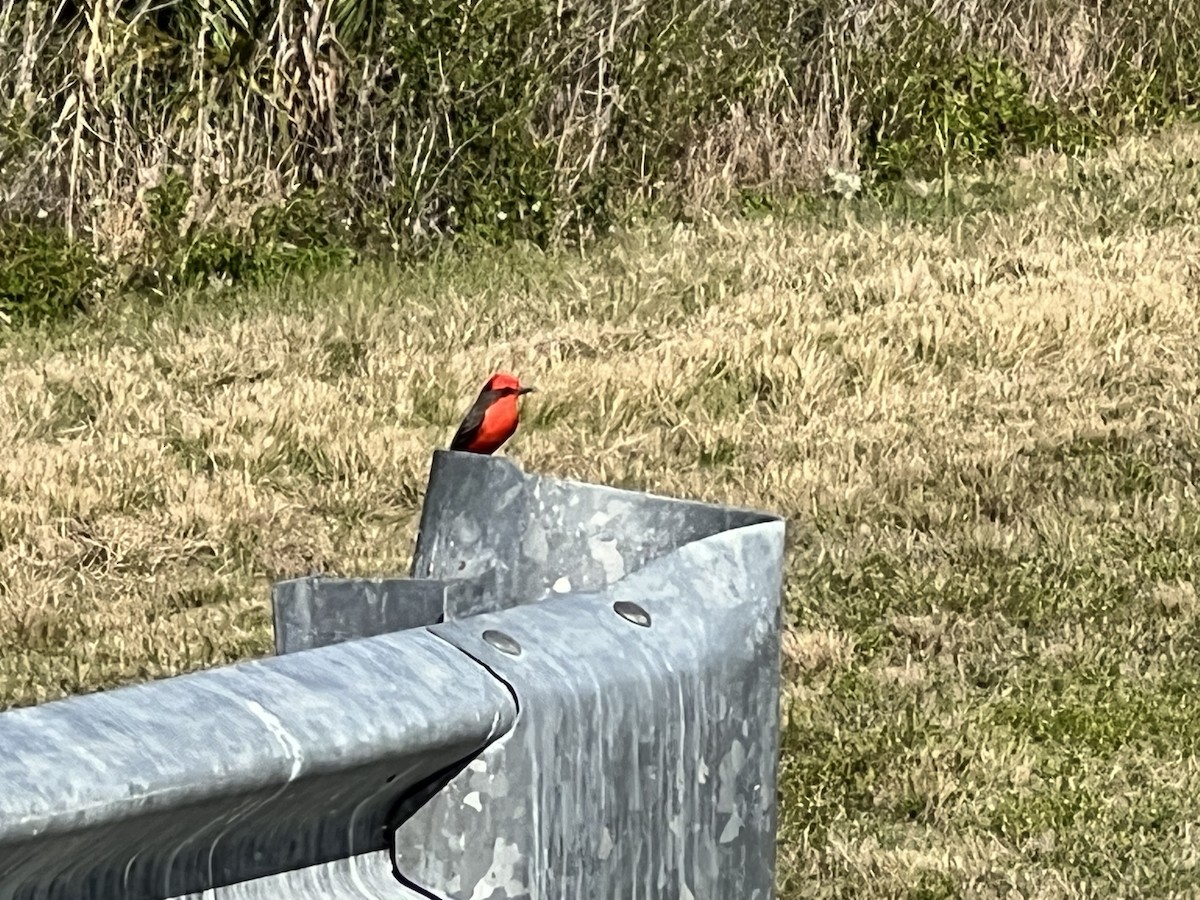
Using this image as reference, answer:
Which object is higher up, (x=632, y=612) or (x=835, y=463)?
(x=632, y=612)

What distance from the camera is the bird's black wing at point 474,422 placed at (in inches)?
276

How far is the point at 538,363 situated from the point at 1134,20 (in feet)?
19.2

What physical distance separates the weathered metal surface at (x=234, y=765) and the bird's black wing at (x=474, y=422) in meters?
5.44

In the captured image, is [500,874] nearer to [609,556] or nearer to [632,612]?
[632,612]

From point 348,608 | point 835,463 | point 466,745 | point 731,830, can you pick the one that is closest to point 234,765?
point 466,745

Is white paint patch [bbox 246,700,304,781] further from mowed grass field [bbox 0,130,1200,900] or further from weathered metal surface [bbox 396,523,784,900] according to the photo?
mowed grass field [bbox 0,130,1200,900]

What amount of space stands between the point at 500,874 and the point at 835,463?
6.24 metres

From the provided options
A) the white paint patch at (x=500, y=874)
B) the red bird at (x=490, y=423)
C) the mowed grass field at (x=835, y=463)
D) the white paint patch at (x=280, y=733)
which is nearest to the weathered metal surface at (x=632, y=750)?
the white paint patch at (x=500, y=874)

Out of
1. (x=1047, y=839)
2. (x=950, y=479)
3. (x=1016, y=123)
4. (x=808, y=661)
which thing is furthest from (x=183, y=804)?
(x=1016, y=123)

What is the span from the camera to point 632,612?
5.69 feet

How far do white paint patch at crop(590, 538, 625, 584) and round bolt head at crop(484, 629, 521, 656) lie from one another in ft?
1.52

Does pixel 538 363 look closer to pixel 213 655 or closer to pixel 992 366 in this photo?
pixel 992 366

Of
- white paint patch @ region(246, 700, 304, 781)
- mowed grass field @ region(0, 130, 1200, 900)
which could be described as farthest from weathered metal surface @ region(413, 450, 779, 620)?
mowed grass field @ region(0, 130, 1200, 900)

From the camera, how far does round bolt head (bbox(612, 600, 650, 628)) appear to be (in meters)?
1.73
